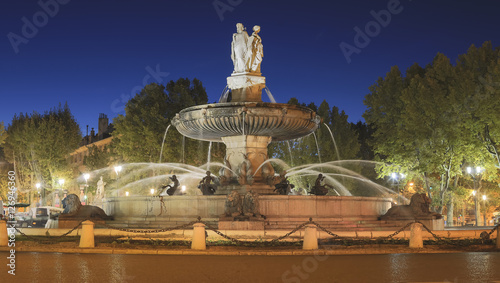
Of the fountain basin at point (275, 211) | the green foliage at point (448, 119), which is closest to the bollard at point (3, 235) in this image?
the fountain basin at point (275, 211)

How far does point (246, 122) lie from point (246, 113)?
45 centimetres

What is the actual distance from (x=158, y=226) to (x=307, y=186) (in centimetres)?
3441

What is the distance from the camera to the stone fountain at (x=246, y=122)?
21.9 m

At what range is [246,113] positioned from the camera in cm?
2169

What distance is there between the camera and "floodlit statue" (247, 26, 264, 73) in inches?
962

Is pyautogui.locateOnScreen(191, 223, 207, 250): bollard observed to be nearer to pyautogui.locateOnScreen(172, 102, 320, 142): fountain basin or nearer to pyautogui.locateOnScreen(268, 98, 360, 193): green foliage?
pyautogui.locateOnScreen(172, 102, 320, 142): fountain basin

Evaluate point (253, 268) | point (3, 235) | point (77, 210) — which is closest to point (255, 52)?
point (77, 210)

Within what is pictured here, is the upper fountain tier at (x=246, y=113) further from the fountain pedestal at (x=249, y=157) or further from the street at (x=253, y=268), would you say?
the street at (x=253, y=268)

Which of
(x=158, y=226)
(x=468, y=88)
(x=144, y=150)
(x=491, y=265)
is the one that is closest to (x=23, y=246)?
(x=158, y=226)

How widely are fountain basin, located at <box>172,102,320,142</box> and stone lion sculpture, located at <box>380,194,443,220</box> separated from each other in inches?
192

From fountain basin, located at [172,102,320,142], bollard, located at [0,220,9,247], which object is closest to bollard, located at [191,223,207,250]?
bollard, located at [0,220,9,247]

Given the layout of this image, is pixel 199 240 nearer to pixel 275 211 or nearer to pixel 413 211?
pixel 275 211

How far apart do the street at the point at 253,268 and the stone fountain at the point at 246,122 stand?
8444mm

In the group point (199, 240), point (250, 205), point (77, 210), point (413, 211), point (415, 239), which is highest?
point (250, 205)
